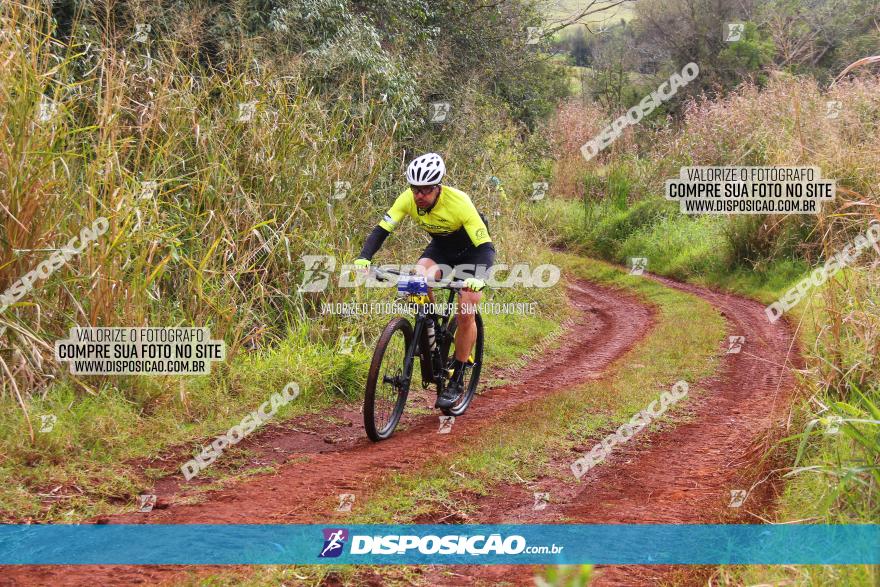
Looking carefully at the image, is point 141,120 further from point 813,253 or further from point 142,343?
point 813,253

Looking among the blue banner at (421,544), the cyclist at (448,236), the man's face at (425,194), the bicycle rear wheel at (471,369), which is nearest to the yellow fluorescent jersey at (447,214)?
the cyclist at (448,236)

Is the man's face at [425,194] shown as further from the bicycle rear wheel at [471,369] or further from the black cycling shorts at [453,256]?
the bicycle rear wheel at [471,369]

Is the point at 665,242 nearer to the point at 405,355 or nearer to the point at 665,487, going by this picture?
the point at 405,355

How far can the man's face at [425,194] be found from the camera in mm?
6832

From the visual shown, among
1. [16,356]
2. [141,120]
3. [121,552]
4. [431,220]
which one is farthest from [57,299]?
[431,220]

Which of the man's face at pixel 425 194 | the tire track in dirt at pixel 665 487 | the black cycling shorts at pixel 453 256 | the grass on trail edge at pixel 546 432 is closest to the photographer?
the tire track in dirt at pixel 665 487

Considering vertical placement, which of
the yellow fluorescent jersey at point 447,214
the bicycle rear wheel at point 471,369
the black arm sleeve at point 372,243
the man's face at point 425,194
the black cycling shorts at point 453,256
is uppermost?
the man's face at point 425,194

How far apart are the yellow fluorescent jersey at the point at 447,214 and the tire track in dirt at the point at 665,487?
6.96 feet

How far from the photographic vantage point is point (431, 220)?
725 centimetres

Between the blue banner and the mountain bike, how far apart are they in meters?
1.91

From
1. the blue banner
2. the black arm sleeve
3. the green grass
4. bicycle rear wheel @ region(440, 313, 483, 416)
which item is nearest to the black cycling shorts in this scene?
bicycle rear wheel @ region(440, 313, 483, 416)

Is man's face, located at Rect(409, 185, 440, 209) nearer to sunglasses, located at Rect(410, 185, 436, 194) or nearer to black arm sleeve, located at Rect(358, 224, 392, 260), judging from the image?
sunglasses, located at Rect(410, 185, 436, 194)

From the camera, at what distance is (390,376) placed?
6934 mm

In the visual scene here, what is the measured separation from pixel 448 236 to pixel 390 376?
146 cm
